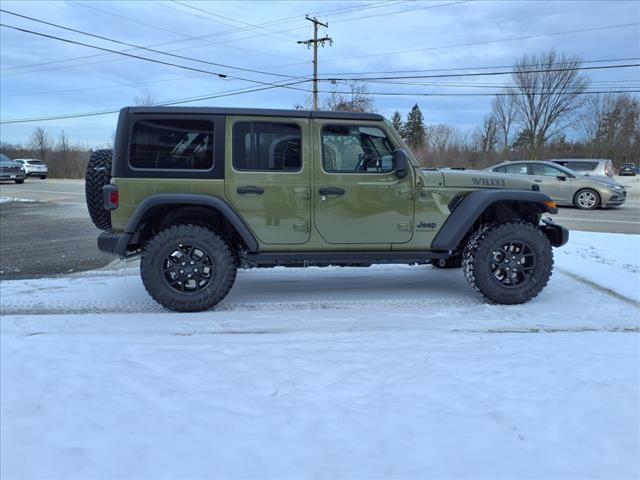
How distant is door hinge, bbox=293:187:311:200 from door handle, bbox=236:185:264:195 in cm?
32

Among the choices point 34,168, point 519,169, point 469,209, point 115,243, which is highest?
point 34,168

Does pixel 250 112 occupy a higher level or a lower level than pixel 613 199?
higher

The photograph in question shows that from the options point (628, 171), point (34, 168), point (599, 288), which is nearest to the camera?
point (599, 288)

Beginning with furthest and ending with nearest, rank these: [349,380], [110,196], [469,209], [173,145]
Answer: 1. [469,209]
2. [173,145]
3. [110,196]
4. [349,380]

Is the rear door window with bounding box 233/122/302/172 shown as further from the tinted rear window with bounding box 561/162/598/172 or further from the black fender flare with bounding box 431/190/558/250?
the tinted rear window with bounding box 561/162/598/172

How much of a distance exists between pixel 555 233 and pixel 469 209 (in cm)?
108

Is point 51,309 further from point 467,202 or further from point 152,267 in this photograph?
point 467,202

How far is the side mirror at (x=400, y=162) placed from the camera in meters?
4.57

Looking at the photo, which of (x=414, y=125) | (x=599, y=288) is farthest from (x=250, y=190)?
(x=414, y=125)

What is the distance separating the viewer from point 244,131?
4562mm

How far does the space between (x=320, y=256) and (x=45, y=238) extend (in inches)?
277

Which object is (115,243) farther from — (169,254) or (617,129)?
(617,129)

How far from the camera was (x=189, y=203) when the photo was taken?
14.6ft

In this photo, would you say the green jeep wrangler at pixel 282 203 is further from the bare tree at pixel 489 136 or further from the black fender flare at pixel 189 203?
the bare tree at pixel 489 136
